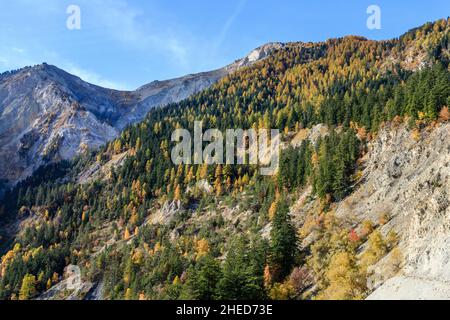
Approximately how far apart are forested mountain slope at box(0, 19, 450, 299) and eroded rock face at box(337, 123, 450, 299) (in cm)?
33

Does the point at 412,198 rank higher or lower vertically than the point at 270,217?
higher

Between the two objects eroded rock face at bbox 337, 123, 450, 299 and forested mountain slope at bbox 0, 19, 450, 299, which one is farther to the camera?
forested mountain slope at bbox 0, 19, 450, 299

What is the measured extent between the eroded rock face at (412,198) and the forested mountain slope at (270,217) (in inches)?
13.0

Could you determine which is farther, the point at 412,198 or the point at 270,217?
the point at 270,217

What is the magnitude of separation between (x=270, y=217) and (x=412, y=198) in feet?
137

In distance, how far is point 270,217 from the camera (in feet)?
327

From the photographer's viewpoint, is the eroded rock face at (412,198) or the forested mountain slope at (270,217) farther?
the forested mountain slope at (270,217)

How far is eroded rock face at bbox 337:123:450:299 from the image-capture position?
4047cm

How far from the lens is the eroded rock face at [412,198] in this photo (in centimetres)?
4047

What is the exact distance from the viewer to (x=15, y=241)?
6890 inches

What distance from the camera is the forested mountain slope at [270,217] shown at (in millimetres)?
54781

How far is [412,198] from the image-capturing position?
205ft
